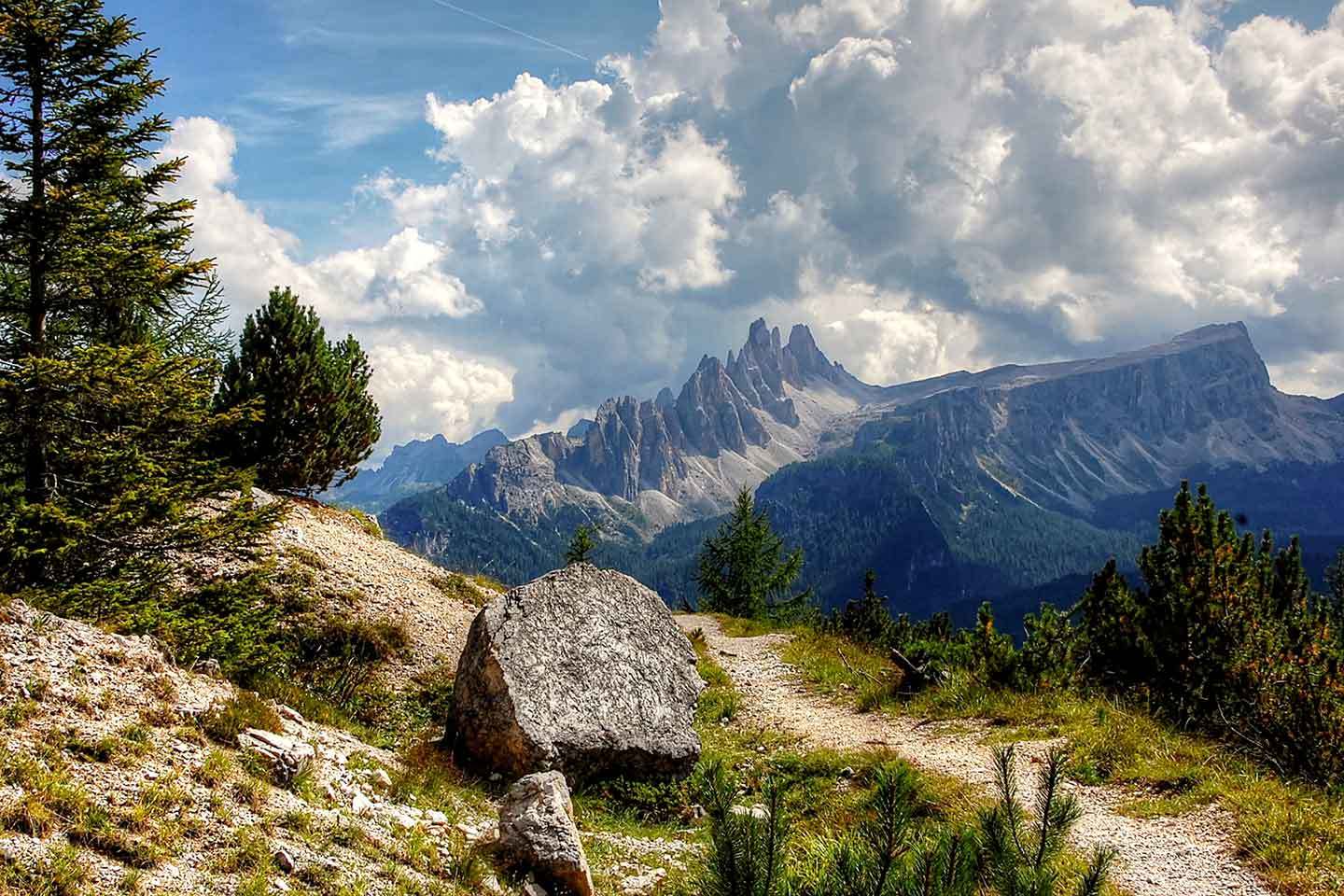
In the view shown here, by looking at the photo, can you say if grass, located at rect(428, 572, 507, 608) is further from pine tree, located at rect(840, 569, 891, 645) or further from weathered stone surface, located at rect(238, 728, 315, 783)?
pine tree, located at rect(840, 569, 891, 645)

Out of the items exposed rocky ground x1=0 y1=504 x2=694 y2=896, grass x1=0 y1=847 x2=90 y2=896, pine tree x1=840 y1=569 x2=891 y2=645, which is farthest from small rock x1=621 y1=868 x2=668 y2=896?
pine tree x1=840 y1=569 x2=891 y2=645

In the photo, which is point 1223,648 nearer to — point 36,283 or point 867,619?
point 36,283

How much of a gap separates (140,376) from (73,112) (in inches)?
193

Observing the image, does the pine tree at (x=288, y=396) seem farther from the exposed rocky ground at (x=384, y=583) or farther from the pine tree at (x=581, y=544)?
the pine tree at (x=581, y=544)

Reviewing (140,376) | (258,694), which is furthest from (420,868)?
(140,376)

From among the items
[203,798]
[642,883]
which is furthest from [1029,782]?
[203,798]

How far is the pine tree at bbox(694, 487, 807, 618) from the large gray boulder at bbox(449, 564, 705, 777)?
37417 mm

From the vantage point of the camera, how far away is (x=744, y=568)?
175 ft

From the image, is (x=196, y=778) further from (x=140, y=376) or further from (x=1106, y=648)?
(x=1106, y=648)

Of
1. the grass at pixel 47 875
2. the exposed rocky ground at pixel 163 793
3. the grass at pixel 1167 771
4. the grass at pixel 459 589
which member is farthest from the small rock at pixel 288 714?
the grass at pixel 1167 771

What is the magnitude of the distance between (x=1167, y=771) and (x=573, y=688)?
9.84m

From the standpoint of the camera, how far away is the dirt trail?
8078mm

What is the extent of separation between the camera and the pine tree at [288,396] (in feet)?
70.9

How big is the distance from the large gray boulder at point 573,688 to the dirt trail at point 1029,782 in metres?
3.74
